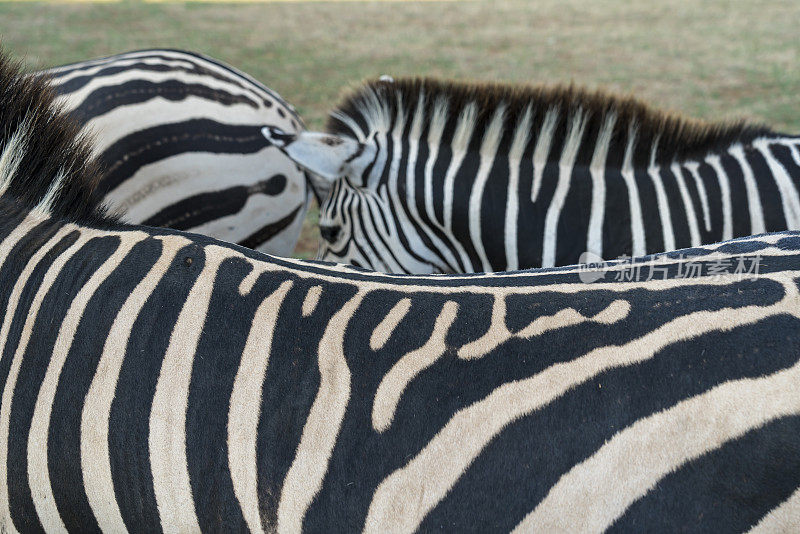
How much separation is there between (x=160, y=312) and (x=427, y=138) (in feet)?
5.68

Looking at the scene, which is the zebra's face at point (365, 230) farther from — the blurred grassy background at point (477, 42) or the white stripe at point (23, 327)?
the blurred grassy background at point (477, 42)

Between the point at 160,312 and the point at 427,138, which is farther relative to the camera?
the point at 427,138

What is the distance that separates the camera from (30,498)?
4.58 ft

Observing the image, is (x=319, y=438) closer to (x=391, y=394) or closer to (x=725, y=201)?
(x=391, y=394)

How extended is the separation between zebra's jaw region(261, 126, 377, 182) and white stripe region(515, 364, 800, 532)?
6.17ft

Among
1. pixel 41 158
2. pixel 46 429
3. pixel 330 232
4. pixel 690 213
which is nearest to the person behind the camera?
pixel 46 429

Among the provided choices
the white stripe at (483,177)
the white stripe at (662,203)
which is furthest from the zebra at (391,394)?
the white stripe at (483,177)

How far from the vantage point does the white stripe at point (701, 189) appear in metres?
2.64

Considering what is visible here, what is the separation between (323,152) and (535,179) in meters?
0.84

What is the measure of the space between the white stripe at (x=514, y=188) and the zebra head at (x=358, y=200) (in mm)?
330

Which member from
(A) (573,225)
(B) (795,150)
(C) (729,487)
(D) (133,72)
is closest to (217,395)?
(C) (729,487)

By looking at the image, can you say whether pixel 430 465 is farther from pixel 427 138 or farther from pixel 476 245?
pixel 427 138

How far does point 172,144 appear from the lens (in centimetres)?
339

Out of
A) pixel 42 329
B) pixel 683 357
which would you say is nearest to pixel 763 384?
pixel 683 357
